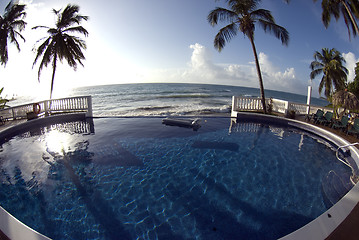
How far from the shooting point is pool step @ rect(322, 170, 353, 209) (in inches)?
146

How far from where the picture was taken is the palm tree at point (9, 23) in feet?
43.9

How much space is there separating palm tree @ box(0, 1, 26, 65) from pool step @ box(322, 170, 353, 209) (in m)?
21.4

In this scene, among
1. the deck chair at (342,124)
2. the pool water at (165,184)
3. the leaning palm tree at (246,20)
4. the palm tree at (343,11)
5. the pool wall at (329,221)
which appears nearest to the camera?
the pool wall at (329,221)

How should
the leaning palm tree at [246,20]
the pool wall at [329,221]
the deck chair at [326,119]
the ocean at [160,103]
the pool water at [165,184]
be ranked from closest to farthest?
the pool wall at [329,221], the pool water at [165,184], the deck chair at [326,119], the leaning palm tree at [246,20], the ocean at [160,103]

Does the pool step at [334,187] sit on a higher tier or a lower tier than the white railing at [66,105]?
lower

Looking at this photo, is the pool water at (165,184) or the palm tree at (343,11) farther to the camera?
the palm tree at (343,11)

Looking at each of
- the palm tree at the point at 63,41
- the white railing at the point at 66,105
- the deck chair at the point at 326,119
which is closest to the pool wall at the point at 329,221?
the deck chair at the point at 326,119

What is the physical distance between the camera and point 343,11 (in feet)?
33.1

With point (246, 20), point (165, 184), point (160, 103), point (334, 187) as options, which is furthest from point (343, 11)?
point (160, 103)

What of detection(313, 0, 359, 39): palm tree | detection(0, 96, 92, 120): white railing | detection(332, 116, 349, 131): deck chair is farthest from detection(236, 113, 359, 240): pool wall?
detection(0, 96, 92, 120): white railing

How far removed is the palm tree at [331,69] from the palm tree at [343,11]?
449 inches

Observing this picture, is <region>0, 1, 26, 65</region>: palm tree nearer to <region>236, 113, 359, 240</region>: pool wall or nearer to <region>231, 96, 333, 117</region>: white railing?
<region>231, 96, 333, 117</region>: white railing

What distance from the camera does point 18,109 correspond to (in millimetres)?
9836

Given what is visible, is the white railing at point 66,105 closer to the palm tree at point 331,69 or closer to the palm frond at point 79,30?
the palm frond at point 79,30
